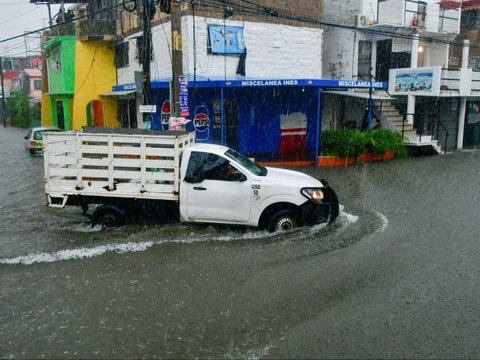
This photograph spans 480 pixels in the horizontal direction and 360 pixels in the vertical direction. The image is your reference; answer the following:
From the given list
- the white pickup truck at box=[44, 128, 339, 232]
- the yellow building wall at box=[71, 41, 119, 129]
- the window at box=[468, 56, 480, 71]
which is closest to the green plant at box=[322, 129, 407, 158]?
the white pickup truck at box=[44, 128, 339, 232]

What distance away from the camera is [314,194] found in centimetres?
927

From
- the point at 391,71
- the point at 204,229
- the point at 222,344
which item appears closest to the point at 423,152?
the point at 391,71

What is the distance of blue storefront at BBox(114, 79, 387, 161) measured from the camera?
2005cm

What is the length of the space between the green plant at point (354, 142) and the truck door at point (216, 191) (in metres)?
9.95

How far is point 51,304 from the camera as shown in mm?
6359

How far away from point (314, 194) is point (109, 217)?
411cm

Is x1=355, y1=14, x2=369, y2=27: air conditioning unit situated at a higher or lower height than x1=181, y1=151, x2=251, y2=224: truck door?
higher

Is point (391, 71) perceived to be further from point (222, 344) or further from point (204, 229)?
point (222, 344)

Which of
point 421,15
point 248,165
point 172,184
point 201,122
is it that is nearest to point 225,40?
point 201,122

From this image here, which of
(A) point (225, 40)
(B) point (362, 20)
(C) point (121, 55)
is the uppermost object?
(B) point (362, 20)

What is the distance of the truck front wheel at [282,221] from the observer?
9211 mm

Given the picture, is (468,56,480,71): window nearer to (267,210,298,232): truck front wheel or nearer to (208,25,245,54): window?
(208,25,245,54): window

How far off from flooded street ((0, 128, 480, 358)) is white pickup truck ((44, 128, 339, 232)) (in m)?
0.42

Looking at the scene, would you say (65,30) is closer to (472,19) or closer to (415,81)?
(415,81)
